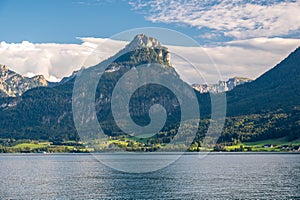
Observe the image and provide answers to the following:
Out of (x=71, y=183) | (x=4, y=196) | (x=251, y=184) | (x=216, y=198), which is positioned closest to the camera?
(x=216, y=198)

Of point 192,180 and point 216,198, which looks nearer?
point 216,198

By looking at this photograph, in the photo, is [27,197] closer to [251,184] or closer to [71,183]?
[71,183]

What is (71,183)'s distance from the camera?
134000mm

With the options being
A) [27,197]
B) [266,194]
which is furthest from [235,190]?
[27,197]

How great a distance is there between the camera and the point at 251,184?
407 ft

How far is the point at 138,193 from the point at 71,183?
3196 centimetres

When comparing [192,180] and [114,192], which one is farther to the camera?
[192,180]

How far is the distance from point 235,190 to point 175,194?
51.4ft

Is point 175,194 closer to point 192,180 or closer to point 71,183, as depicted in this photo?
point 192,180

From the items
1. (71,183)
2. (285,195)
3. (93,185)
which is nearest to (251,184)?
(285,195)

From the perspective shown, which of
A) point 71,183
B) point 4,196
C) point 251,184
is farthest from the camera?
point 71,183

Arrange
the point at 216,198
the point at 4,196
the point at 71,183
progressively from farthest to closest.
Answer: the point at 71,183, the point at 4,196, the point at 216,198

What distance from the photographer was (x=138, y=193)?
10975cm

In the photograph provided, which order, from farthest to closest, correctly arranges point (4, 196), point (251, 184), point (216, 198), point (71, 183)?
point (71, 183) < point (251, 184) < point (4, 196) < point (216, 198)
